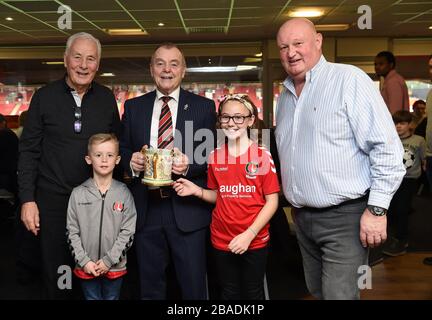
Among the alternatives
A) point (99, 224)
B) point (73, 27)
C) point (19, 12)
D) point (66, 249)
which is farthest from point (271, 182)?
point (73, 27)

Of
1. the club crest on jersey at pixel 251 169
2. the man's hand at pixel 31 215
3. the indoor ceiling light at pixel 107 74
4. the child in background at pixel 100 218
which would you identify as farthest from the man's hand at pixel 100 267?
the indoor ceiling light at pixel 107 74

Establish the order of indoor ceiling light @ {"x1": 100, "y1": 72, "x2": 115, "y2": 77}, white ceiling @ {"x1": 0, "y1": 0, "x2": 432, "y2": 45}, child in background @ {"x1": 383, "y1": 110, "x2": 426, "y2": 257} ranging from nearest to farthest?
child in background @ {"x1": 383, "y1": 110, "x2": 426, "y2": 257}, white ceiling @ {"x1": 0, "y1": 0, "x2": 432, "y2": 45}, indoor ceiling light @ {"x1": 100, "y1": 72, "x2": 115, "y2": 77}

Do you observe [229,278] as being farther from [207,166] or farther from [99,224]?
[99,224]

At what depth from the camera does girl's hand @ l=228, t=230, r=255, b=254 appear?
1.87 metres

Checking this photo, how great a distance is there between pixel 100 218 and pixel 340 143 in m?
1.22

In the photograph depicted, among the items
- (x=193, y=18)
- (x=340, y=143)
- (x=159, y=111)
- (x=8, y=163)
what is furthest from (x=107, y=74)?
(x=340, y=143)

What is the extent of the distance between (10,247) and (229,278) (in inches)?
127

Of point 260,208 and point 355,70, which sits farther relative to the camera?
point 260,208

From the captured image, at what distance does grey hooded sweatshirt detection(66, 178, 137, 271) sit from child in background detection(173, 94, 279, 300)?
1.20 ft

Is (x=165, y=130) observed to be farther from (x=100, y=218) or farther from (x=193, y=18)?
(x=193, y=18)

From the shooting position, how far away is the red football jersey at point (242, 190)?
1.94m

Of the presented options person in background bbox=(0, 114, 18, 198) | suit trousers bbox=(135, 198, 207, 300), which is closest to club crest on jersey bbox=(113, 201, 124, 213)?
suit trousers bbox=(135, 198, 207, 300)

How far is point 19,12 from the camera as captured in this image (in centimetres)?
651

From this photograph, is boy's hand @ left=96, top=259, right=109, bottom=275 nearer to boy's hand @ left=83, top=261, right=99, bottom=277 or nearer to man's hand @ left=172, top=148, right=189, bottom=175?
boy's hand @ left=83, top=261, right=99, bottom=277
